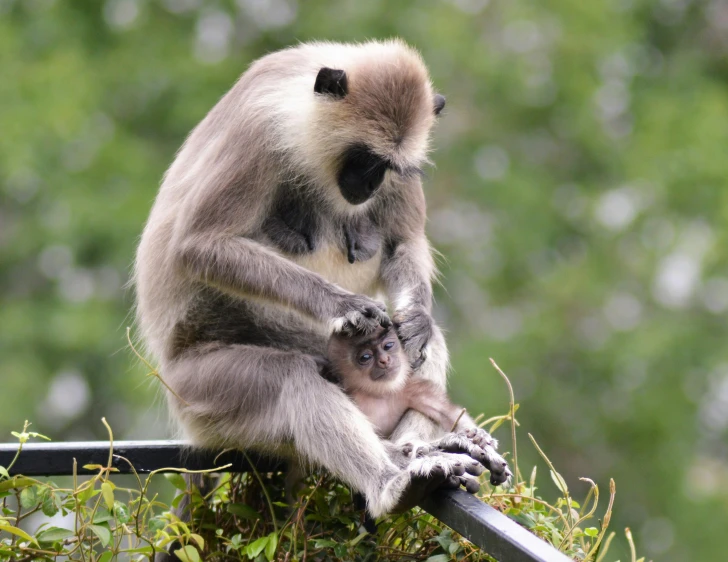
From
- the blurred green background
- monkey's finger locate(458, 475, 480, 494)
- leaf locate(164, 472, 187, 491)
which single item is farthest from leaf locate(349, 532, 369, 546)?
the blurred green background

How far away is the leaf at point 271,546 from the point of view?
3.14 meters

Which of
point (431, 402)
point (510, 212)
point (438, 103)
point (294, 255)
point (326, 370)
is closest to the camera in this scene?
point (431, 402)

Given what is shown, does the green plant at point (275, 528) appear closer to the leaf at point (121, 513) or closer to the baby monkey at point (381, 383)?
the leaf at point (121, 513)

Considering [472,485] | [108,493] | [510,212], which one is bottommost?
[510,212]

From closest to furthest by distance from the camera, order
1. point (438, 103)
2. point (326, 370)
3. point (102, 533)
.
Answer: point (102, 533) < point (326, 370) < point (438, 103)

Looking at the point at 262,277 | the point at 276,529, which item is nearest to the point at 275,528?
the point at 276,529

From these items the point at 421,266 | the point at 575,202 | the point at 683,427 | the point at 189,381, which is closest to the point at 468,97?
the point at 575,202

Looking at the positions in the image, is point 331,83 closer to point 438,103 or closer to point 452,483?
point 438,103

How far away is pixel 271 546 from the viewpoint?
316 cm

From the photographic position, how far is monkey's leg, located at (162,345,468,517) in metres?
3.35

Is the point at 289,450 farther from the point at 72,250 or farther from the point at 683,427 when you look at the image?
the point at 683,427

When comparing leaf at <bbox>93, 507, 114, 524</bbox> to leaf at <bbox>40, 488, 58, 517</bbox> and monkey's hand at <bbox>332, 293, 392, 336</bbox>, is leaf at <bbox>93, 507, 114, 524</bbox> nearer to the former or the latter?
leaf at <bbox>40, 488, 58, 517</bbox>

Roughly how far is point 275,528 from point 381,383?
2.22ft

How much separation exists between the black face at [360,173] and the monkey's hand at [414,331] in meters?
0.47
